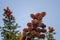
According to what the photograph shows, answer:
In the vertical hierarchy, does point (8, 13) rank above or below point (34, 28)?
above

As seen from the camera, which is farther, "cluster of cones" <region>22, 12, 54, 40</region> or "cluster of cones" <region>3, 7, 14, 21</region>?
"cluster of cones" <region>3, 7, 14, 21</region>

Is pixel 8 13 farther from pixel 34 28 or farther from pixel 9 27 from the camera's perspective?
pixel 34 28

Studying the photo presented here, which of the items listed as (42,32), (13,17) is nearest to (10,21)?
(13,17)

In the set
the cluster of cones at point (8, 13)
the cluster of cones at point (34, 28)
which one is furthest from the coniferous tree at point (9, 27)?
the cluster of cones at point (34, 28)

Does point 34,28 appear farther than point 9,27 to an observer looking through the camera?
No

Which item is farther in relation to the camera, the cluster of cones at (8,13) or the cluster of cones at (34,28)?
the cluster of cones at (8,13)

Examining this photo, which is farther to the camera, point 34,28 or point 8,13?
point 8,13

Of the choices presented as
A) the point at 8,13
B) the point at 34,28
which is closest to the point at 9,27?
the point at 8,13

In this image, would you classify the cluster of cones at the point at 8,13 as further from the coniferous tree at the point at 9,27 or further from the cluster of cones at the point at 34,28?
the cluster of cones at the point at 34,28

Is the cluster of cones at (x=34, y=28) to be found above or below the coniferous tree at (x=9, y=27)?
below

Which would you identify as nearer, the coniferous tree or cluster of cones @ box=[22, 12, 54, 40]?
cluster of cones @ box=[22, 12, 54, 40]

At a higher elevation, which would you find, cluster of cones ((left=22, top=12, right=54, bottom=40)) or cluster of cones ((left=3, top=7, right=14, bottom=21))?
cluster of cones ((left=3, top=7, right=14, bottom=21))

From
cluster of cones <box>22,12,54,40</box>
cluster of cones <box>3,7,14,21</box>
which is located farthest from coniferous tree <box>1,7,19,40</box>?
cluster of cones <box>22,12,54,40</box>

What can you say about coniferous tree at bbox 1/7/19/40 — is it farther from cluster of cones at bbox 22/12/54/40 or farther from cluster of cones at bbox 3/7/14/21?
cluster of cones at bbox 22/12/54/40
